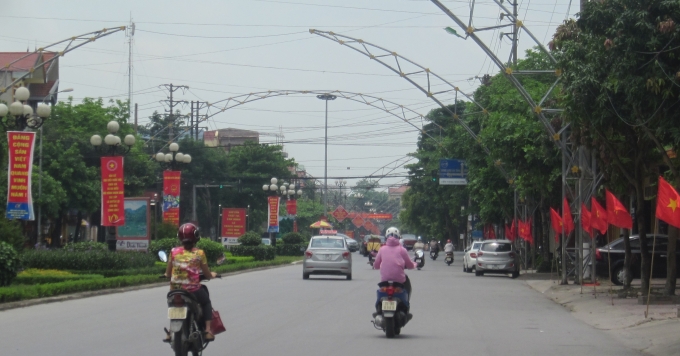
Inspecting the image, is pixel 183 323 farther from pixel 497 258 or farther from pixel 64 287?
pixel 497 258

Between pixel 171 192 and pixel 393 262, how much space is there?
23.8 metres

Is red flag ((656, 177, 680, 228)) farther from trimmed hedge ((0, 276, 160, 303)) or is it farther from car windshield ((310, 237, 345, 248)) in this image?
car windshield ((310, 237, 345, 248))

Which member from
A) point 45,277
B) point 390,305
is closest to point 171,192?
point 45,277

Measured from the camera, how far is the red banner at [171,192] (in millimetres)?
35875

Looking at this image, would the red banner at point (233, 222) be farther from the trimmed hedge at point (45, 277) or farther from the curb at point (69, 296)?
the trimmed hedge at point (45, 277)

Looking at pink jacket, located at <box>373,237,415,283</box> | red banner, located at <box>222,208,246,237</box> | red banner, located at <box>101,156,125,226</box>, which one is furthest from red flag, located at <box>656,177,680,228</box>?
red banner, located at <box>222,208,246,237</box>

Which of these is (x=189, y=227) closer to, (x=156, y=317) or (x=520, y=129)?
(x=156, y=317)

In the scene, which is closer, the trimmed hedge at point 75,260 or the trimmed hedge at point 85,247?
the trimmed hedge at point 75,260

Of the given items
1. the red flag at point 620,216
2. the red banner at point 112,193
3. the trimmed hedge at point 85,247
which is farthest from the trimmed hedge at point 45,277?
the red flag at point 620,216

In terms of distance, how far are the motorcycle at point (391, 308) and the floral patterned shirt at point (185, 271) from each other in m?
4.41

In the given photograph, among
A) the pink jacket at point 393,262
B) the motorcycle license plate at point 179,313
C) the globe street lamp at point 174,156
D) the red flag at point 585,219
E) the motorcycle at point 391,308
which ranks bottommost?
the motorcycle at point 391,308

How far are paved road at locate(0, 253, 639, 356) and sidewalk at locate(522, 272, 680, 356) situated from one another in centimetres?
39

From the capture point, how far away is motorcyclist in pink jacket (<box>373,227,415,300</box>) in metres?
13.6

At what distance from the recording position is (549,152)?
3145 cm
